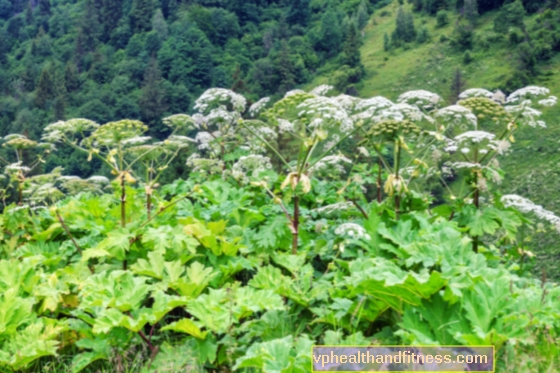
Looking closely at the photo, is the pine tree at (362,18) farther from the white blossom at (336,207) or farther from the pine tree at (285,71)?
the white blossom at (336,207)

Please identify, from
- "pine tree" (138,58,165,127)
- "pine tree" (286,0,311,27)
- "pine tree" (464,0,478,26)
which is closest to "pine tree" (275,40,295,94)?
"pine tree" (138,58,165,127)

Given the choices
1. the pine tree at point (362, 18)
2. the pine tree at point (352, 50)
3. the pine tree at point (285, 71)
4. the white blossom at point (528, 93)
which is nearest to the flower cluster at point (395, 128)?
the white blossom at point (528, 93)

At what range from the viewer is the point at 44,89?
137750 millimetres

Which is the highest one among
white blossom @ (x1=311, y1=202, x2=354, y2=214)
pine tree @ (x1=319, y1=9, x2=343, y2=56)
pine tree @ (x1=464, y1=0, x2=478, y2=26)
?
white blossom @ (x1=311, y1=202, x2=354, y2=214)

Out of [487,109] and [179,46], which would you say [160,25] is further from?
[487,109]

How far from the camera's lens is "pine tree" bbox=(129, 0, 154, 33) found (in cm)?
17012

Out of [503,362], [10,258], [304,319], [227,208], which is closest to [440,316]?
[503,362]

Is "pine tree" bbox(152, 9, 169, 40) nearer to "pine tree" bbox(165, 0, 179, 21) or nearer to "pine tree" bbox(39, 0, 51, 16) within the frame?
"pine tree" bbox(165, 0, 179, 21)

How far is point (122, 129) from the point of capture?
5.32m

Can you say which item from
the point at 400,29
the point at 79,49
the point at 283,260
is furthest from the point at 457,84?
the point at 79,49

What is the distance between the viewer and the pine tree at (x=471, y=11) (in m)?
115

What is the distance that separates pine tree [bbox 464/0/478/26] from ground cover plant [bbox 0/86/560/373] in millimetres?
118092

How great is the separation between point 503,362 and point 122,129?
364 centimetres

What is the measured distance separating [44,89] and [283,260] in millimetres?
145800
